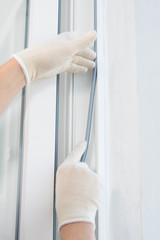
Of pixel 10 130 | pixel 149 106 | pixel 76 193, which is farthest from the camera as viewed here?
pixel 10 130

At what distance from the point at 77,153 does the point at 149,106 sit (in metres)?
0.28

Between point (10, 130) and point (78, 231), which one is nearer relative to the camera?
point (78, 231)

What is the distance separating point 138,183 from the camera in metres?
0.49

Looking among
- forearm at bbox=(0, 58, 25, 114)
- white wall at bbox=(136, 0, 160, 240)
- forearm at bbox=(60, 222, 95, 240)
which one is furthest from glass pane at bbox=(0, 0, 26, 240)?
white wall at bbox=(136, 0, 160, 240)

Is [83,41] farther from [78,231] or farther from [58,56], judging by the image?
[78,231]

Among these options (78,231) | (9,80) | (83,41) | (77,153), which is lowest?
(78,231)

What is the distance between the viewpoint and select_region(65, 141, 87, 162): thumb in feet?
2.42

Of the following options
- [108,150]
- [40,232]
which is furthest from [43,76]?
[40,232]

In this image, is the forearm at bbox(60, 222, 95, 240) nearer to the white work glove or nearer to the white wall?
the white work glove

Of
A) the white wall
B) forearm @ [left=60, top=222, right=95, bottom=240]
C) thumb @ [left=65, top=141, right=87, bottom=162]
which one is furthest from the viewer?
thumb @ [left=65, top=141, right=87, bottom=162]

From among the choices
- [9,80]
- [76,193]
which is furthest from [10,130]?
[76,193]

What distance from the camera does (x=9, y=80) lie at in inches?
27.9

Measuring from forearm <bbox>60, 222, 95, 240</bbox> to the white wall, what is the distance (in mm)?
173

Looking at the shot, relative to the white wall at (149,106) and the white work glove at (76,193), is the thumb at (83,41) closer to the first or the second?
the white wall at (149,106)
